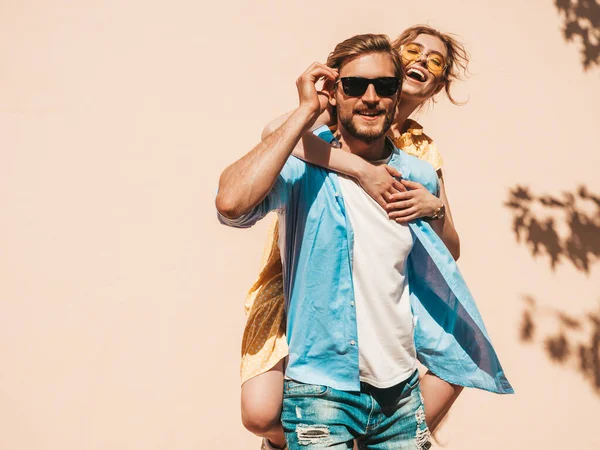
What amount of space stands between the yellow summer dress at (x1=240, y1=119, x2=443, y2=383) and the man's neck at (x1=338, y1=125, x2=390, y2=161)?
0.42 m

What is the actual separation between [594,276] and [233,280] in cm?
266

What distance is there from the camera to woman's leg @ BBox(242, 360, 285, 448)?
225 centimetres

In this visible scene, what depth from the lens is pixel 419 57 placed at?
3.16 metres

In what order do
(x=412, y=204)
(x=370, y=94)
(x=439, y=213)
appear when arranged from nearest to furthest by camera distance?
(x=370, y=94), (x=412, y=204), (x=439, y=213)

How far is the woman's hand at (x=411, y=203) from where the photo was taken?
237 centimetres

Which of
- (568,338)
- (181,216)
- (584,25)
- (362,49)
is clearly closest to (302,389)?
(362,49)

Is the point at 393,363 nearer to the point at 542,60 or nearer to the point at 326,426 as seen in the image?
the point at 326,426

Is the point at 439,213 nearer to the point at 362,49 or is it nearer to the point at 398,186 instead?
the point at 398,186

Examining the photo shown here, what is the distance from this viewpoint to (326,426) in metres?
2.17

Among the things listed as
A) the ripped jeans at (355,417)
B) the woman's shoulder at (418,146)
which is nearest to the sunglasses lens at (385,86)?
the woman's shoulder at (418,146)

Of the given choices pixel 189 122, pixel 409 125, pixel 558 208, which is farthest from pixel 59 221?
pixel 558 208

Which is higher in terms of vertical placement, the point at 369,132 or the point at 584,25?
the point at 584,25

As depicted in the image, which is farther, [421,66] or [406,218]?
[421,66]

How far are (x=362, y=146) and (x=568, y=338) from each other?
2.84 m
